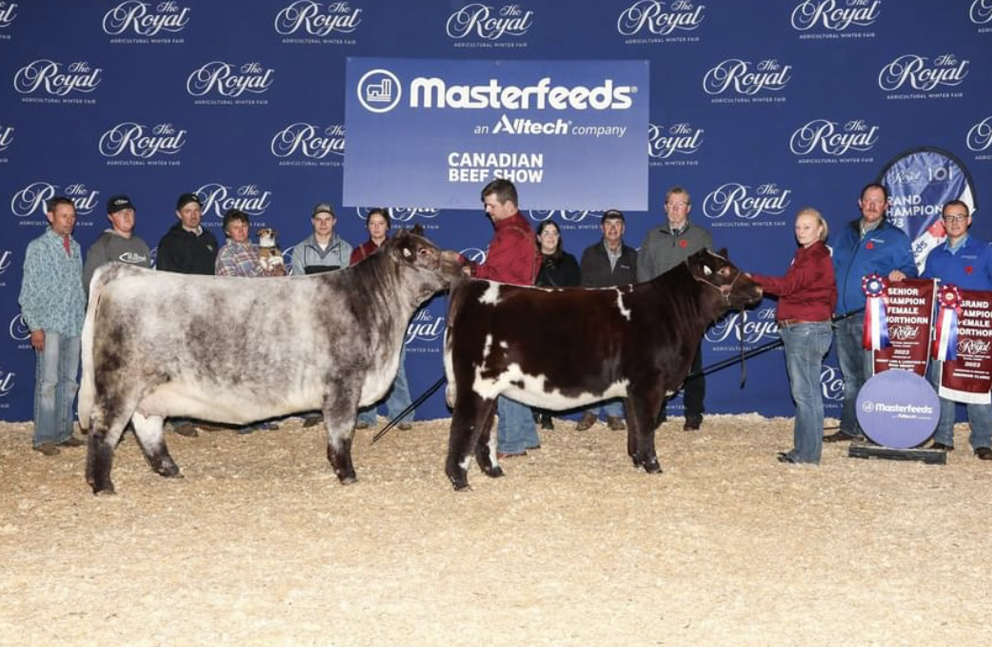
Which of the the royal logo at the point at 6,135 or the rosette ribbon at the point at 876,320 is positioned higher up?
the the royal logo at the point at 6,135

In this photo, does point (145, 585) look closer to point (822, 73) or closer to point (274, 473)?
point (274, 473)

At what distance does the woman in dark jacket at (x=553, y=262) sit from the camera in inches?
337

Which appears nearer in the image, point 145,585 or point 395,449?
point 145,585

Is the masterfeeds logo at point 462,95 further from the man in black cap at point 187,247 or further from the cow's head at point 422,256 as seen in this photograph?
the cow's head at point 422,256

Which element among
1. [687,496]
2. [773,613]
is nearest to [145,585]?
[773,613]

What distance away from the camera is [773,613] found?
3.84 metres

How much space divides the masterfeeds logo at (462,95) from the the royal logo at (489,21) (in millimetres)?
512

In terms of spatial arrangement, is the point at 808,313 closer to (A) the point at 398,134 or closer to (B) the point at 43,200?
(A) the point at 398,134

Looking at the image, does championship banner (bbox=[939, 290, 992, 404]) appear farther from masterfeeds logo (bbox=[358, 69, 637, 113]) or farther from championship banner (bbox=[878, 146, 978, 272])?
masterfeeds logo (bbox=[358, 69, 637, 113])

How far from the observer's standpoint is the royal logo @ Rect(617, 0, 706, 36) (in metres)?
9.41

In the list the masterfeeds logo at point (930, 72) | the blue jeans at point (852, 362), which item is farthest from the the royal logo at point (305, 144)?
the masterfeeds logo at point (930, 72)

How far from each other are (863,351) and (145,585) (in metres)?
5.95

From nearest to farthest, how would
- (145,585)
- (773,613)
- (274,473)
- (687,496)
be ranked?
(773,613) → (145,585) → (687,496) → (274,473)

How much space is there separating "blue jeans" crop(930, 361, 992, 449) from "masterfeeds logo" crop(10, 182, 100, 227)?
25.9 feet
